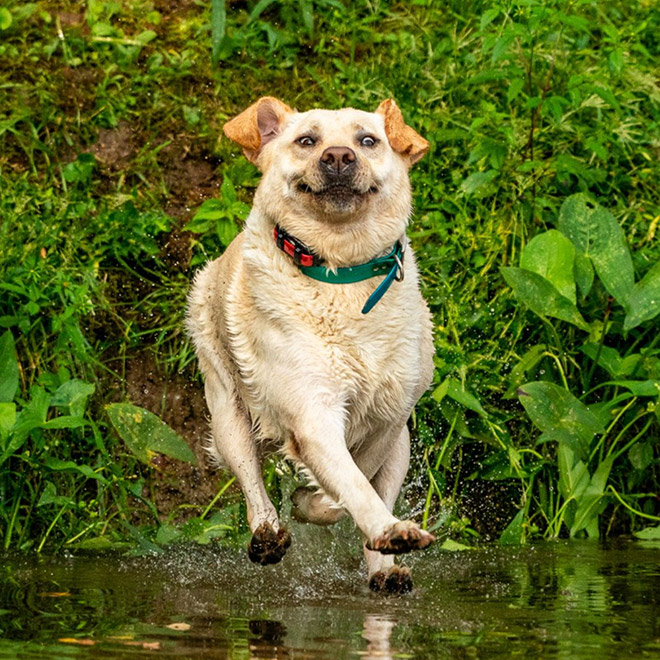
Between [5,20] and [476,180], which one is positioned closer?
[476,180]

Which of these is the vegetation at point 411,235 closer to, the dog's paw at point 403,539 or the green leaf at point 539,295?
the green leaf at point 539,295

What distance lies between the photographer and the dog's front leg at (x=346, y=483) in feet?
13.7

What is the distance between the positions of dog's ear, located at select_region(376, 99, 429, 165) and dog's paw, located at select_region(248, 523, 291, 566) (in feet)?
4.72

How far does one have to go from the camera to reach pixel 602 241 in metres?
6.35

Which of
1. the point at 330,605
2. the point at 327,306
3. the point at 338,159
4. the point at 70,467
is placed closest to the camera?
the point at 330,605

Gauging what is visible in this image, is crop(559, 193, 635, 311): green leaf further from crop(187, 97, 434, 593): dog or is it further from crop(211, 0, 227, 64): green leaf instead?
crop(211, 0, 227, 64): green leaf

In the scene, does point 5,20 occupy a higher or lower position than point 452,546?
higher

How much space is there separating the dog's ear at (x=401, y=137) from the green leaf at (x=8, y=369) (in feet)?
6.31

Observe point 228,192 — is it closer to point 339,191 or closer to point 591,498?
point 339,191

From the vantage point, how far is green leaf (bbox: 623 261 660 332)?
6.14 metres

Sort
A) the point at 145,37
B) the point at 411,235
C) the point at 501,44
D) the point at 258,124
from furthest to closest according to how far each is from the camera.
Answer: the point at 145,37 → the point at 411,235 → the point at 501,44 → the point at 258,124

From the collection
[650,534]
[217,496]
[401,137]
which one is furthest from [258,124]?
[650,534]

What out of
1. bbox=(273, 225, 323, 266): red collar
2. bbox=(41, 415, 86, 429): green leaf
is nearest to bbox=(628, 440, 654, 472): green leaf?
bbox=(273, 225, 323, 266): red collar

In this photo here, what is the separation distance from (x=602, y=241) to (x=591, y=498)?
3.84 feet
